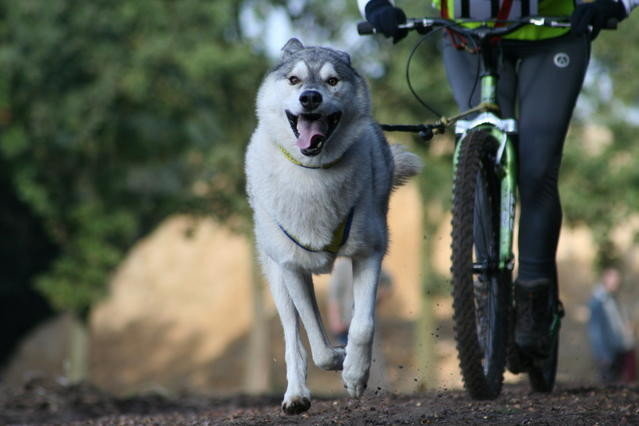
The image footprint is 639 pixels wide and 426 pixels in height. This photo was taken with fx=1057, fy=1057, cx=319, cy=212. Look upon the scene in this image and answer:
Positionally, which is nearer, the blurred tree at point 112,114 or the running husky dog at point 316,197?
the running husky dog at point 316,197

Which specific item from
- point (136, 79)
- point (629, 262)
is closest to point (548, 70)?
point (136, 79)

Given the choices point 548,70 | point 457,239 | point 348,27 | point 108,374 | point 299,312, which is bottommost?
point 108,374

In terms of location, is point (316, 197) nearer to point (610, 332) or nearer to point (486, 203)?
point (486, 203)

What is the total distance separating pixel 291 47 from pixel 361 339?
1.33 metres

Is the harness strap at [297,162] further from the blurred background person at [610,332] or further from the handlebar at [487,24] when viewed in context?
the blurred background person at [610,332]

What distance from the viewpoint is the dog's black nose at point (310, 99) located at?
423 centimetres

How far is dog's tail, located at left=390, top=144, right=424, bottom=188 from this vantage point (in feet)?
17.0

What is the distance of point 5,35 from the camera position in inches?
769

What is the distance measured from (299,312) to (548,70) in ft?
5.38

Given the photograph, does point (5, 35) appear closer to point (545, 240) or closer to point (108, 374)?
point (108, 374)

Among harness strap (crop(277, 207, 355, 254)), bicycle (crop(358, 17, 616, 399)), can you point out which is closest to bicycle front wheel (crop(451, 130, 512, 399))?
bicycle (crop(358, 17, 616, 399))

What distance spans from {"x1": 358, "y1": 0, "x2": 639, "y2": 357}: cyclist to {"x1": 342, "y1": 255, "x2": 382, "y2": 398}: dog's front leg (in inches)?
36.7

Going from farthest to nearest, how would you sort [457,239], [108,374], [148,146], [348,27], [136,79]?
1. [108,374]
2. [148,146]
3. [136,79]
4. [348,27]
5. [457,239]

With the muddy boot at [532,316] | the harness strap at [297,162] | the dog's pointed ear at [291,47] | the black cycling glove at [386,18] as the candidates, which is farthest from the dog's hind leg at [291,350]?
the black cycling glove at [386,18]
